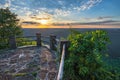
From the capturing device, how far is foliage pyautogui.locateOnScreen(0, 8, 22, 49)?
14969 millimetres

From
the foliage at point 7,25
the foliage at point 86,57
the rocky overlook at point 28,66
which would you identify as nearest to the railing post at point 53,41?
the rocky overlook at point 28,66

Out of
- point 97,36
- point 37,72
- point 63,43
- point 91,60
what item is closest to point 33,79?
point 37,72

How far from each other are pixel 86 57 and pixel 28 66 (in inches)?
131

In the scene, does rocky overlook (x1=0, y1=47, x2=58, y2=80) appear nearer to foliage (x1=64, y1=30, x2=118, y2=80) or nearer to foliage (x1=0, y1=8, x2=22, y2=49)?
foliage (x1=64, y1=30, x2=118, y2=80)

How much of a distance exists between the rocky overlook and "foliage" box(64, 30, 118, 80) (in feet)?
3.25

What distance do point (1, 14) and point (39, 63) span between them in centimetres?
918

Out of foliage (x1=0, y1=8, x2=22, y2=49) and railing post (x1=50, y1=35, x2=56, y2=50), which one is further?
foliage (x1=0, y1=8, x2=22, y2=49)

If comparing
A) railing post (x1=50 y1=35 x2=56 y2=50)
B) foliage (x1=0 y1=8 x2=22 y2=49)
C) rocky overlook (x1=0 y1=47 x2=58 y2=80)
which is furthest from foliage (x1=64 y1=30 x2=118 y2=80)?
foliage (x1=0 y1=8 x2=22 y2=49)

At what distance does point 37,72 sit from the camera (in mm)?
7148

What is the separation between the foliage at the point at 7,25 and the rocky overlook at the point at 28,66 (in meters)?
4.80

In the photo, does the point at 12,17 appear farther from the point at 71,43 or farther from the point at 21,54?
the point at 71,43

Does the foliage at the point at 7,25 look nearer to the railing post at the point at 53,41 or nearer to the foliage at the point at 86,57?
the railing post at the point at 53,41

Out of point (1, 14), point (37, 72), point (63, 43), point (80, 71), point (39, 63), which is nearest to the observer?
point (80, 71)

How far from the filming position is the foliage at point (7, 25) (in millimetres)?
14969
